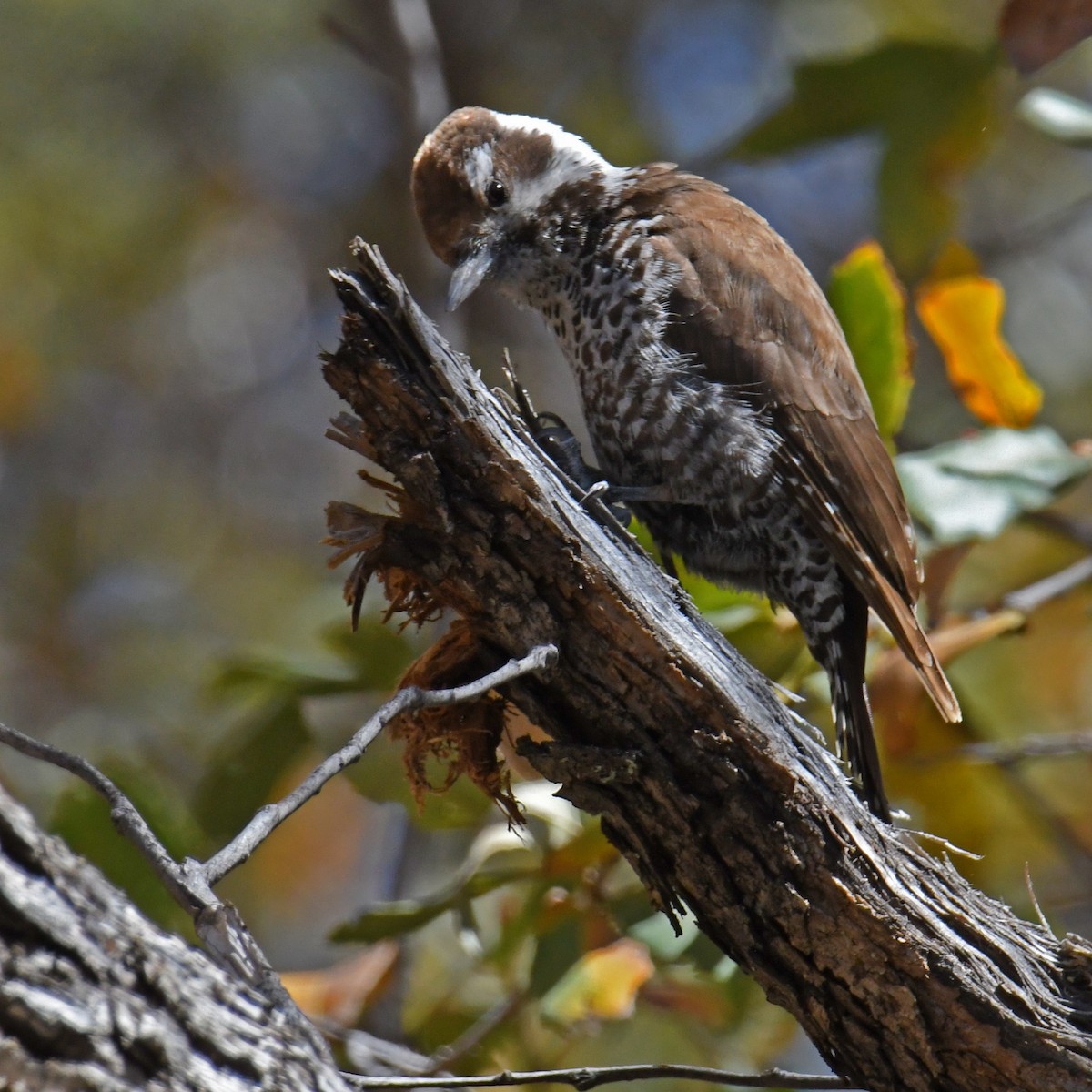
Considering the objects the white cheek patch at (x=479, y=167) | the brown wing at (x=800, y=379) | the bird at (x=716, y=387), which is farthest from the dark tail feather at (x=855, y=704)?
the white cheek patch at (x=479, y=167)

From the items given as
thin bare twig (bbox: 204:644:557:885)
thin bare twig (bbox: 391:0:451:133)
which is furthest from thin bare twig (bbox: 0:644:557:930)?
thin bare twig (bbox: 391:0:451:133)

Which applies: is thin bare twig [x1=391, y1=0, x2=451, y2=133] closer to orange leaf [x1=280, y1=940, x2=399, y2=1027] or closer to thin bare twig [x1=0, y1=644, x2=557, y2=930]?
orange leaf [x1=280, y1=940, x2=399, y2=1027]

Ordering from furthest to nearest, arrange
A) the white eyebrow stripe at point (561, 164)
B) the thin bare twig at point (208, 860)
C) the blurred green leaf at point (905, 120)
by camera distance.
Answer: the blurred green leaf at point (905, 120), the white eyebrow stripe at point (561, 164), the thin bare twig at point (208, 860)

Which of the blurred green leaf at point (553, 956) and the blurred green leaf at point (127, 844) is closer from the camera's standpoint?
the blurred green leaf at point (127, 844)

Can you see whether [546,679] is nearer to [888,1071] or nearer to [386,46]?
[888,1071]

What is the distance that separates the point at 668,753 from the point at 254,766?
1779 mm

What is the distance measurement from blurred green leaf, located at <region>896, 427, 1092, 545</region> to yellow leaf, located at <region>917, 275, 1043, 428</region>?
109mm

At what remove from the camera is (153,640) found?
7.46 m

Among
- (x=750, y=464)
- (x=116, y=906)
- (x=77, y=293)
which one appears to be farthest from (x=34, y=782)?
(x=116, y=906)

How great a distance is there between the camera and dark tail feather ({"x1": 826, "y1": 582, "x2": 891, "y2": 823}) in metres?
2.52

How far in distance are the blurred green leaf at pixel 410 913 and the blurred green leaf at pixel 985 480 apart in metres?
1.31

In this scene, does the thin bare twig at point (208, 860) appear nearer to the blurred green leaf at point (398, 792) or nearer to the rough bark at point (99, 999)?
the rough bark at point (99, 999)

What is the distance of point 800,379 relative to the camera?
2934 millimetres

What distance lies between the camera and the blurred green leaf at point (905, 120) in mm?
4000
